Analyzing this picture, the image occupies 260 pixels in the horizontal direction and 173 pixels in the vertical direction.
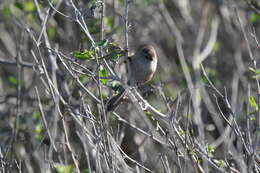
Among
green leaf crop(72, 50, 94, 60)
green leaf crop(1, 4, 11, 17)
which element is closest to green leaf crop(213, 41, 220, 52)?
green leaf crop(1, 4, 11, 17)

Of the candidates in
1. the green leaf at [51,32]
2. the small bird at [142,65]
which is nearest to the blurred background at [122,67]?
the green leaf at [51,32]

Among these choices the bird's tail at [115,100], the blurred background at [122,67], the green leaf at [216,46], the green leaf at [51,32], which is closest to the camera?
the bird's tail at [115,100]

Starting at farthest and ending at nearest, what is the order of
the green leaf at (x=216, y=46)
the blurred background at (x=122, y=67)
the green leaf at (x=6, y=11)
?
the green leaf at (x=216, y=46)
the green leaf at (x=6, y=11)
the blurred background at (x=122, y=67)

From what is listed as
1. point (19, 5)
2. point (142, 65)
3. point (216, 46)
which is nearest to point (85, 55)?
point (142, 65)

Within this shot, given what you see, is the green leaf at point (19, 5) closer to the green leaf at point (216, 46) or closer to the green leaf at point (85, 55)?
the green leaf at point (216, 46)

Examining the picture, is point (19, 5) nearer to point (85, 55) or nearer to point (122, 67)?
point (122, 67)

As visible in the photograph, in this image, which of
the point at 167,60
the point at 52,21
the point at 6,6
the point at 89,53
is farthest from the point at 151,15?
the point at 89,53

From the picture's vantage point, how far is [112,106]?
14.6ft

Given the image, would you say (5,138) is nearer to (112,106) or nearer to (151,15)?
(112,106)

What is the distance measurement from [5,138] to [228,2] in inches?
180

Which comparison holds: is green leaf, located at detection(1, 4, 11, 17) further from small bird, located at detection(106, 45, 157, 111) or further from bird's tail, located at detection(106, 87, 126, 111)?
bird's tail, located at detection(106, 87, 126, 111)

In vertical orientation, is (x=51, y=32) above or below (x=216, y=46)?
above

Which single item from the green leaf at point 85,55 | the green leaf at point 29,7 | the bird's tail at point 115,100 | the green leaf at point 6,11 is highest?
the green leaf at point 6,11

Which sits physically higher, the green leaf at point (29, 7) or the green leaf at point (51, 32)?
the green leaf at point (29, 7)
